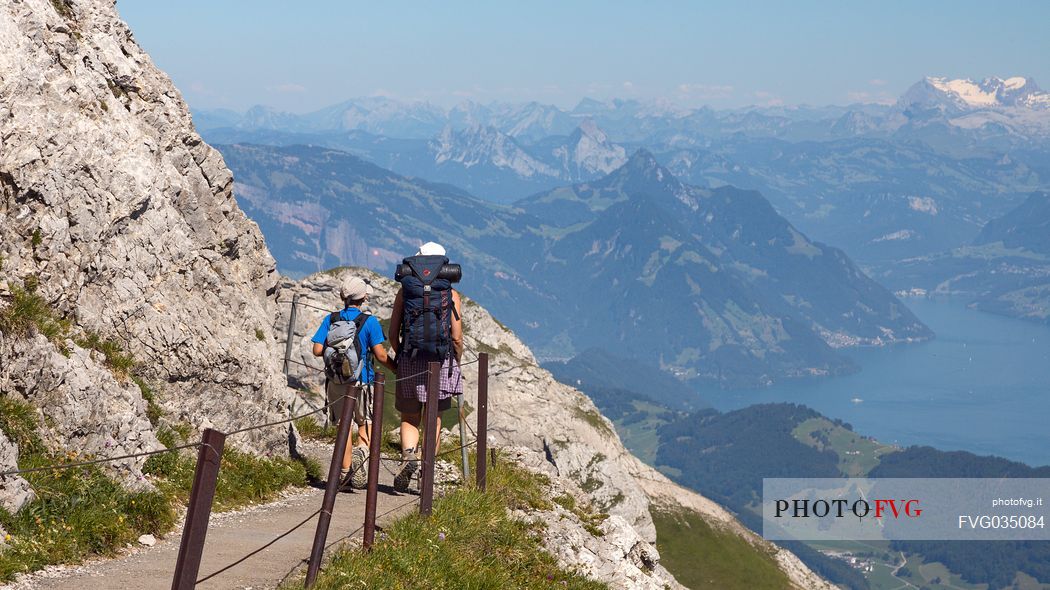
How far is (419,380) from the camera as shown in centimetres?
1780

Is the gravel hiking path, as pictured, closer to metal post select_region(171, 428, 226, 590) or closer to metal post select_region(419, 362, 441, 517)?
metal post select_region(419, 362, 441, 517)

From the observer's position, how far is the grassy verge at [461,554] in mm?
12781

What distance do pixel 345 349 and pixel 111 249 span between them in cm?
428

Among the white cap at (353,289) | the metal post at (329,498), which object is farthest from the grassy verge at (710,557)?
the metal post at (329,498)

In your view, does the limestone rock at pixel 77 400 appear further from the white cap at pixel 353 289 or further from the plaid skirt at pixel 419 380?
the plaid skirt at pixel 419 380

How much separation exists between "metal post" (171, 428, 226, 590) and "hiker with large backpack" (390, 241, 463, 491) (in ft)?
23.2

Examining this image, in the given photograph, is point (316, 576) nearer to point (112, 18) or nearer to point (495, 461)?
point (495, 461)

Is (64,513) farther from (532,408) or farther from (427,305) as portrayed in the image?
(532,408)

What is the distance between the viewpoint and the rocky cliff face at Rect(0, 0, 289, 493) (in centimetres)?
1482

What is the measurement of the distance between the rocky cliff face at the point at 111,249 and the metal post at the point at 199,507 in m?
5.40

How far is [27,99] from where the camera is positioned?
16422 mm

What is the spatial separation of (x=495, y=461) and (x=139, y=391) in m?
8.21

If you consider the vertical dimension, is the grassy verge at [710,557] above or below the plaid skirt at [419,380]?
below

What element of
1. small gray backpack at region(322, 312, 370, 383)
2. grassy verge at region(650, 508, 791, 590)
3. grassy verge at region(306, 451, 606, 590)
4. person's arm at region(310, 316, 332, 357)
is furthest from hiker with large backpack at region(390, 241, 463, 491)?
grassy verge at region(650, 508, 791, 590)
